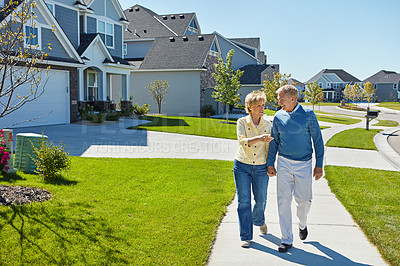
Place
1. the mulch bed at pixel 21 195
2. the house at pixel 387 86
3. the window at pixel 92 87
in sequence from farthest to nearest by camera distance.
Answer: the house at pixel 387 86 < the window at pixel 92 87 < the mulch bed at pixel 21 195

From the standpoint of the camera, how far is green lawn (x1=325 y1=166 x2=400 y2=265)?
5.03 meters

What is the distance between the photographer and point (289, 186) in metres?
4.82

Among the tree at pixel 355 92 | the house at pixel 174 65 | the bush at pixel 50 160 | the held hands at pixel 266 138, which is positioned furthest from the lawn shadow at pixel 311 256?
the tree at pixel 355 92

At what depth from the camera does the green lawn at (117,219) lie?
4.46m

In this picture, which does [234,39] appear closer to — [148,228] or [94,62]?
[94,62]

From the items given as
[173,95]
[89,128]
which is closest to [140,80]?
[173,95]

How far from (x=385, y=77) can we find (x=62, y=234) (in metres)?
95.9

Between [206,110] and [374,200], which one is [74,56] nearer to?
[206,110]

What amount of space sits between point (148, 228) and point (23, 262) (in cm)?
170

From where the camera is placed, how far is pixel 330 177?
910cm

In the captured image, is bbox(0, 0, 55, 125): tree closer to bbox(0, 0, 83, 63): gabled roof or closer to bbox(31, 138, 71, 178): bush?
bbox(31, 138, 71, 178): bush

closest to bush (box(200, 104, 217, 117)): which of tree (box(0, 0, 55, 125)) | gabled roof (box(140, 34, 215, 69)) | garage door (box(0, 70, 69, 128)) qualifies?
gabled roof (box(140, 34, 215, 69))

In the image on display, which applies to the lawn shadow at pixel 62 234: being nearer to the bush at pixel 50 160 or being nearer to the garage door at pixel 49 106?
the bush at pixel 50 160

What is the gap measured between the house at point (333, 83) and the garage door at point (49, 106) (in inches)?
3021
